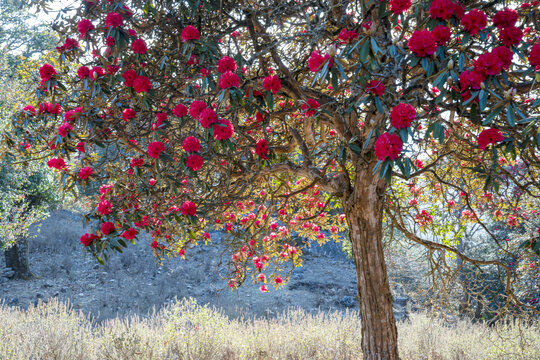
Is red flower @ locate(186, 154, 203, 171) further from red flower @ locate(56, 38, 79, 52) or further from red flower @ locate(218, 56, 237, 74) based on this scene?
red flower @ locate(56, 38, 79, 52)

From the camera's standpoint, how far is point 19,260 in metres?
10.0

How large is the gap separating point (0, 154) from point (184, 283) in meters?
8.32

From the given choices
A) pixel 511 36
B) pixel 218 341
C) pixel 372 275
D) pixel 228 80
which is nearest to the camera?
pixel 511 36

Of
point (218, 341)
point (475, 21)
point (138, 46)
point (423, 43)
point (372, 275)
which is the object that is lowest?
point (218, 341)

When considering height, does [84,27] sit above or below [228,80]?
above

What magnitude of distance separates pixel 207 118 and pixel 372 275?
1947 mm

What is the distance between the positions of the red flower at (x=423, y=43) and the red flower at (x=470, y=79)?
0.17 m

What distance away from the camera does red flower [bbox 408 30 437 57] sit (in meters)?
1.46

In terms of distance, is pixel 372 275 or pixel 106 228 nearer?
pixel 106 228

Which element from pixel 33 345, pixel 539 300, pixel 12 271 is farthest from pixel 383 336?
pixel 12 271

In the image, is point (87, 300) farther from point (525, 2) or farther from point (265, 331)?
point (525, 2)

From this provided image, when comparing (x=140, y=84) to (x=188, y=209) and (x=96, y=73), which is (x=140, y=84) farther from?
(x=188, y=209)

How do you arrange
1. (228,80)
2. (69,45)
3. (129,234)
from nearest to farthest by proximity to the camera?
1. (228,80)
2. (69,45)
3. (129,234)

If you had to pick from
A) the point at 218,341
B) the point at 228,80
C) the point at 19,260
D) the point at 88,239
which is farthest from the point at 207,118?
the point at 19,260
